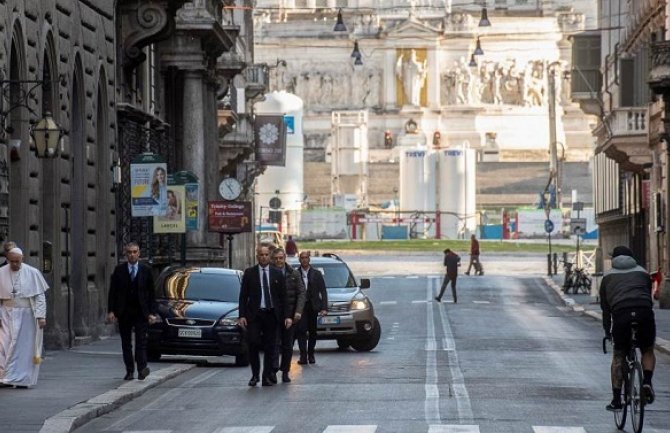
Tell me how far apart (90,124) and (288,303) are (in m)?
10.5

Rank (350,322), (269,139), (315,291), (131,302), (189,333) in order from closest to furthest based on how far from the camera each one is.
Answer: (131,302) < (189,333) < (315,291) < (350,322) < (269,139)

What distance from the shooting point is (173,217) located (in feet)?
138

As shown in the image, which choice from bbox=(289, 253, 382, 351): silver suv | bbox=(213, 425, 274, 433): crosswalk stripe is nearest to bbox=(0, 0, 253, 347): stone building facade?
bbox=(289, 253, 382, 351): silver suv

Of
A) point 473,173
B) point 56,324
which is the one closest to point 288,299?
point 56,324

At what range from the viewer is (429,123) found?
6378 inches

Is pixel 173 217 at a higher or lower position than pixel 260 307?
higher

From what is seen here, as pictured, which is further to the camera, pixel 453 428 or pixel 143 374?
pixel 143 374

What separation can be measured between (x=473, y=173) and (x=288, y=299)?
4280 inches

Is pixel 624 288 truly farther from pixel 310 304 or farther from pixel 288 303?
pixel 310 304

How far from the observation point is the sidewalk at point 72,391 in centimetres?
2162

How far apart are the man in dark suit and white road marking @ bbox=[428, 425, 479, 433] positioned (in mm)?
7200

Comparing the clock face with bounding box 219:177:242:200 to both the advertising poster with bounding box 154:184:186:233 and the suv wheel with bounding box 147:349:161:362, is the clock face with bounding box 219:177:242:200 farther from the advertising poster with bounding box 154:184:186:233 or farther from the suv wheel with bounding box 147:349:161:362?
the suv wheel with bounding box 147:349:161:362

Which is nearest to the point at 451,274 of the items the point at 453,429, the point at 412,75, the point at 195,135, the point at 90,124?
the point at 195,135

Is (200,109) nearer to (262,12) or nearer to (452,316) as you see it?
(452,316)
